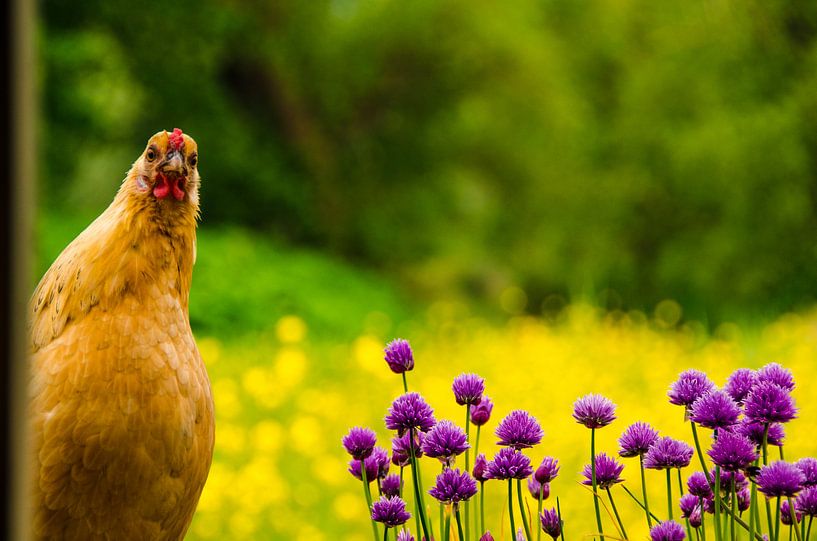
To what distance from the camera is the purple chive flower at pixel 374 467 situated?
1363 mm

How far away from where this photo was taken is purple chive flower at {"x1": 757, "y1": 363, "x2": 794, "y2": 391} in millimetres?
1253

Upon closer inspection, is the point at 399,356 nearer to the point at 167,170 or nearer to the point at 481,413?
the point at 481,413

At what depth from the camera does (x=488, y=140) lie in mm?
11320

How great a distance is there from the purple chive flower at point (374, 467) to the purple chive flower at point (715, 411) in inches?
19.4

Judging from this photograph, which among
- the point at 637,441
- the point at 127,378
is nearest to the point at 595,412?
the point at 637,441

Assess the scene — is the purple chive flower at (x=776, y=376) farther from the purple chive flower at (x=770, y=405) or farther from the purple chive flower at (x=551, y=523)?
the purple chive flower at (x=551, y=523)

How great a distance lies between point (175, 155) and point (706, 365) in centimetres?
430

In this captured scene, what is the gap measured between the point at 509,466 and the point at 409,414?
165mm

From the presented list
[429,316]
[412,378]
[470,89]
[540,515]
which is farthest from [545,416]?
[470,89]

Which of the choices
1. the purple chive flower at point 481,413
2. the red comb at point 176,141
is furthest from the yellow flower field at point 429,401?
the red comb at point 176,141

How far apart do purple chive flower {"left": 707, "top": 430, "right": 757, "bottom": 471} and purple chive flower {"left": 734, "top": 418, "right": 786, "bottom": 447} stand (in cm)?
9

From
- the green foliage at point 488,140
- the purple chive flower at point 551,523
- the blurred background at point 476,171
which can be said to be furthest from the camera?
the green foliage at point 488,140

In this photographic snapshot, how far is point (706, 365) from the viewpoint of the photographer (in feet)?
16.5

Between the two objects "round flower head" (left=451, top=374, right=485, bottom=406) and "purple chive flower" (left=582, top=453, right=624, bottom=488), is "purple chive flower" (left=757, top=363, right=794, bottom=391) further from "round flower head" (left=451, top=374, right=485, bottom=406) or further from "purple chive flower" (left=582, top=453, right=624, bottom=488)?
"round flower head" (left=451, top=374, right=485, bottom=406)
